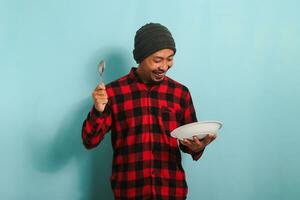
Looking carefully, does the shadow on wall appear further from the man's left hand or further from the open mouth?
the man's left hand

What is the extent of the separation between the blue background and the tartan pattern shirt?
0.25 m

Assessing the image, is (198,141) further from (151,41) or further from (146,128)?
(151,41)

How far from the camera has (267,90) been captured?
150 centimetres

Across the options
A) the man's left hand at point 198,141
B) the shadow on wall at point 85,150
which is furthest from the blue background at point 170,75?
the man's left hand at point 198,141

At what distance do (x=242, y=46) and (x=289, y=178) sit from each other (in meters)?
0.63

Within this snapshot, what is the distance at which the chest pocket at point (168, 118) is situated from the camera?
1.20m

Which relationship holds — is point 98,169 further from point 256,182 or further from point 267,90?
point 267,90

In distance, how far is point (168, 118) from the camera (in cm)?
121

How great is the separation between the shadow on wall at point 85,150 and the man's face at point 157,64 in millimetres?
258

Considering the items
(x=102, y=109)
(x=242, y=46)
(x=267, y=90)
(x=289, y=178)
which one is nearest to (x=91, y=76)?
(x=102, y=109)

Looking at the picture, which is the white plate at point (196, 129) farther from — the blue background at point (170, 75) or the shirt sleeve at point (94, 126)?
the blue background at point (170, 75)

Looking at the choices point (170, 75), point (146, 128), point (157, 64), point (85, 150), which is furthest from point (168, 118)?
point (85, 150)

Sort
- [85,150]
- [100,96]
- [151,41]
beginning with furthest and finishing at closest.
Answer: [85,150]
[151,41]
[100,96]

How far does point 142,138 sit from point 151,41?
1.10 feet
